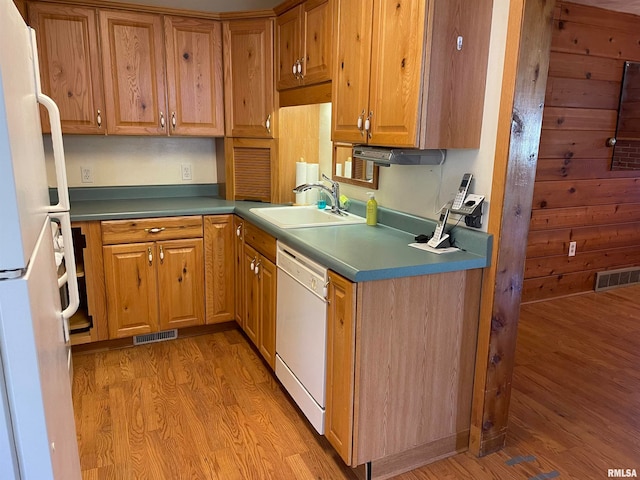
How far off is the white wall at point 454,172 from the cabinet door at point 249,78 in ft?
3.08

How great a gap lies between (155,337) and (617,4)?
13.2 ft

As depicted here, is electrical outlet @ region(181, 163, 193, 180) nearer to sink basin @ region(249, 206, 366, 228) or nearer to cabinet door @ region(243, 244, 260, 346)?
sink basin @ region(249, 206, 366, 228)

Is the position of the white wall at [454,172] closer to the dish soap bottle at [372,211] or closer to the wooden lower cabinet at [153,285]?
the dish soap bottle at [372,211]

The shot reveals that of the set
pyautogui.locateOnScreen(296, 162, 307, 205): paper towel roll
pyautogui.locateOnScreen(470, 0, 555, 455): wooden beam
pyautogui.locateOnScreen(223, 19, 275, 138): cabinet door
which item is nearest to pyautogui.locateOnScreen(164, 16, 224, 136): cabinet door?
pyautogui.locateOnScreen(223, 19, 275, 138): cabinet door

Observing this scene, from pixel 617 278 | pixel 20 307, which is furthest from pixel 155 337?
pixel 617 278

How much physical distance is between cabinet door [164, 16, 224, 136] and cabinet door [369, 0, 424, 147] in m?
1.47

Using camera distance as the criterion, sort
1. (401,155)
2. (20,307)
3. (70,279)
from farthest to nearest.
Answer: (401,155)
(70,279)
(20,307)

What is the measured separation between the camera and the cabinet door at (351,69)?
7.02 ft

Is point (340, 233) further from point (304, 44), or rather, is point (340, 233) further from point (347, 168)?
point (304, 44)

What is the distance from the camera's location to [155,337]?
10.5 feet

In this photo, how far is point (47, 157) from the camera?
3.18m

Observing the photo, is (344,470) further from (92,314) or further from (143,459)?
(92,314)

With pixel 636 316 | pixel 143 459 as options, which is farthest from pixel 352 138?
pixel 636 316

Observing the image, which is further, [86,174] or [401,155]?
[86,174]
